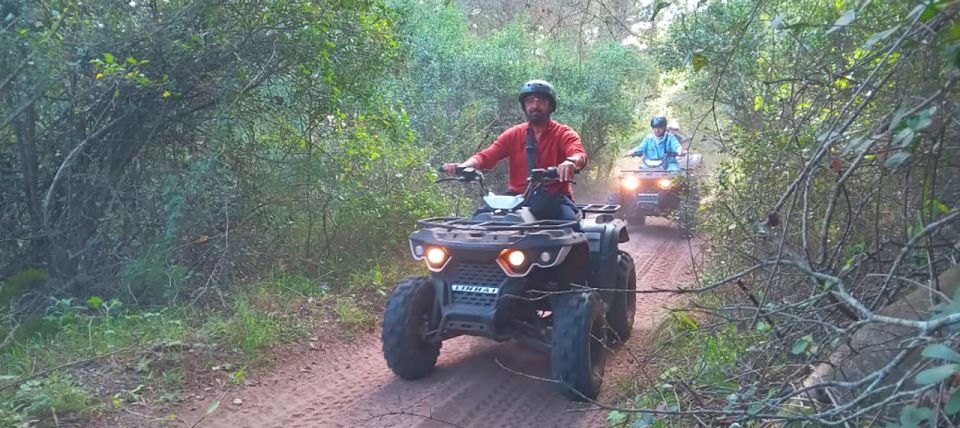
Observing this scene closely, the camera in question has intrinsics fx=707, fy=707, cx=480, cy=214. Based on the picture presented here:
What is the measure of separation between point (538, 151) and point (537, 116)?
0.92 ft

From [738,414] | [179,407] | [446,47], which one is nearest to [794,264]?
[738,414]

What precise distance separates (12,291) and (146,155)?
6.28ft

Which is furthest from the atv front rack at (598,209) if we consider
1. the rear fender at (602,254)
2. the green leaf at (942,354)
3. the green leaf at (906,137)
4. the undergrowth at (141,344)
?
the green leaf at (942,354)

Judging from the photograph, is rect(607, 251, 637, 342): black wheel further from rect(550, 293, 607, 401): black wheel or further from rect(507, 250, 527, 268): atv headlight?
rect(507, 250, 527, 268): atv headlight

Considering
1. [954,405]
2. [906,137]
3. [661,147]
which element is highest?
[906,137]

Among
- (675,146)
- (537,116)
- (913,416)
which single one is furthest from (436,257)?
(675,146)

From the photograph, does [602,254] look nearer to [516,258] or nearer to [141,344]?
[516,258]

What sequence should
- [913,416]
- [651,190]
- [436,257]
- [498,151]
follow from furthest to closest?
[651,190] → [498,151] → [436,257] → [913,416]

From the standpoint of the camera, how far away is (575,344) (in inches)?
172

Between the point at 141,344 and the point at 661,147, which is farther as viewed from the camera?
the point at 661,147

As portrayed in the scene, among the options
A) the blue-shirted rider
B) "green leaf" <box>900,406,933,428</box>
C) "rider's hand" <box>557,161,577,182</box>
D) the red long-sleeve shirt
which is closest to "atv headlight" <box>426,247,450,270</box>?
"rider's hand" <box>557,161,577,182</box>

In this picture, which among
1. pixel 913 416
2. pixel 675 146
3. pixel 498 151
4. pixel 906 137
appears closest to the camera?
pixel 913 416

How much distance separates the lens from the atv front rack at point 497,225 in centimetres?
468

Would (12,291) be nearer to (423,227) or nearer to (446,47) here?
(423,227)
